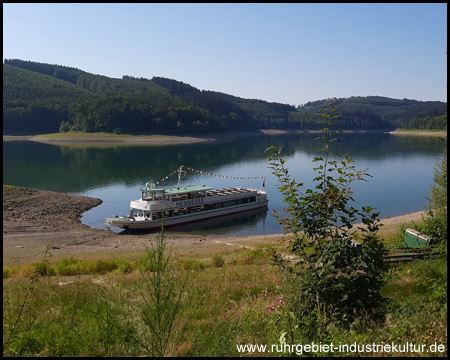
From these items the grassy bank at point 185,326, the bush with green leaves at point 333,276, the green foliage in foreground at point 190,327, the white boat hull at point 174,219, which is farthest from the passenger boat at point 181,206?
the bush with green leaves at point 333,276

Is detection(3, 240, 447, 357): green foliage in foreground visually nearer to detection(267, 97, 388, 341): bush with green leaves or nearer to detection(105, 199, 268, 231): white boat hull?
detection(267, 97, 388, 341): bush with green leaves

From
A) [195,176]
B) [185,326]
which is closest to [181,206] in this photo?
[195,176]

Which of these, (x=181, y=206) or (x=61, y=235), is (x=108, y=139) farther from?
(x=61, y=235)

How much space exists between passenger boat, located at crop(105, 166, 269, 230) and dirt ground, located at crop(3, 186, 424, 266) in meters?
1.22

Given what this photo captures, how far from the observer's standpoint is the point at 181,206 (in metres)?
33.8

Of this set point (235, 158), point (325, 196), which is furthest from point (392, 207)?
point (235, 158)

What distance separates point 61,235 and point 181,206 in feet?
31.0

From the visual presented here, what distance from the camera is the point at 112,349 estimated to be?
5.25 metres

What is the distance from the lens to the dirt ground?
23391mm

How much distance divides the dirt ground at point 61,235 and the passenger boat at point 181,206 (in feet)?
4.00

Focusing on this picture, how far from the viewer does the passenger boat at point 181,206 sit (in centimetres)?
3180

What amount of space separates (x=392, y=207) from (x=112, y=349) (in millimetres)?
37699

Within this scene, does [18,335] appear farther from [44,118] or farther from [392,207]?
[44,118]

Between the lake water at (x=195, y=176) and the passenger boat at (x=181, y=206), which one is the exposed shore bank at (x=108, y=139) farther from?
the passenger boat at (x=181, y=206)
